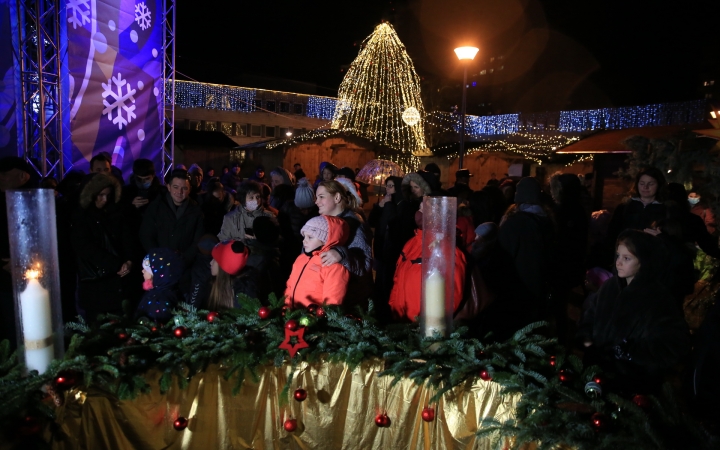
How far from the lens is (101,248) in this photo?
4.44m

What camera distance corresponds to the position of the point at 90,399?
2.22m

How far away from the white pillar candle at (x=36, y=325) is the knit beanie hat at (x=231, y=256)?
3.94 ft

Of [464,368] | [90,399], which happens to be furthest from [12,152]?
[464,368]

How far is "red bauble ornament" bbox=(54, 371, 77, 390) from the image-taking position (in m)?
2.08

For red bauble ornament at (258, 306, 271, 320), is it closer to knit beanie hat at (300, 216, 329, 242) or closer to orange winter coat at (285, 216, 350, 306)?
orange winter coat at (285, 216, 350, 306)

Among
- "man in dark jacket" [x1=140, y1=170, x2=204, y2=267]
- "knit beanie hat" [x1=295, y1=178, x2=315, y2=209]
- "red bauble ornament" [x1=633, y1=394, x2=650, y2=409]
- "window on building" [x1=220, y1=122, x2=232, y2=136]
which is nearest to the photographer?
"red bauble ornament" [x1=633, y1=394, x2=650, y2=409]

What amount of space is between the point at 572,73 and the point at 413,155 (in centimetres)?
1678

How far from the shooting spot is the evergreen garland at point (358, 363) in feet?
6.20

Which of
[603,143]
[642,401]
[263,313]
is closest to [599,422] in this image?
[642,401]

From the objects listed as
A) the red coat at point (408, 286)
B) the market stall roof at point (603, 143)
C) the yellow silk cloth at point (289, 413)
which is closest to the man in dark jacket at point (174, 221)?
the red coat at point (408, 286)

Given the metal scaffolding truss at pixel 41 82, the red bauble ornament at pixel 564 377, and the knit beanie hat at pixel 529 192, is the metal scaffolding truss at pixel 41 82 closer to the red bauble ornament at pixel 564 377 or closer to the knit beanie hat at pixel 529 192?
the knit beanie hat at pixel 529 192

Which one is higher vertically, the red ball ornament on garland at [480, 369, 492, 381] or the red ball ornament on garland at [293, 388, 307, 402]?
the red ball ornament on garland at [480, 369, 492, 381]

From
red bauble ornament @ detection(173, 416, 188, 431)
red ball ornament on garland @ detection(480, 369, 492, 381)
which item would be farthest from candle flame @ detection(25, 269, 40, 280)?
red ball ornament on garland @ detection(480, 369, 492, 381)

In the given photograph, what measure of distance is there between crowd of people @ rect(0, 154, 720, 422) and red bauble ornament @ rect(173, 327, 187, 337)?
37 centimetres
